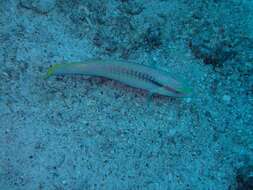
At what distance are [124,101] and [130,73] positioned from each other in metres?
0.34

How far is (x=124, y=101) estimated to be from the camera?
398cm

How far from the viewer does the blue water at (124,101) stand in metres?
3.50

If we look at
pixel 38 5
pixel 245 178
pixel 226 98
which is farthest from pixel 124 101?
pixel 38 5

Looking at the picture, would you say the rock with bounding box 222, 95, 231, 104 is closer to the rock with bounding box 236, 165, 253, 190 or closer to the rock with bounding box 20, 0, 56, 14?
the rock with bounding box 236, 165, 253, 190

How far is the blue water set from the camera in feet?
11.5

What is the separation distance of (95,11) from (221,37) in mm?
1766

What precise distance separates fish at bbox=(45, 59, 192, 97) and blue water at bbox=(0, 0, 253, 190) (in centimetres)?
15

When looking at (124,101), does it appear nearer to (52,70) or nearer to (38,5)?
(52,70)

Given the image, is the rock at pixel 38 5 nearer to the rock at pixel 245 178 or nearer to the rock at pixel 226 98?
the rock at pixel 226 98

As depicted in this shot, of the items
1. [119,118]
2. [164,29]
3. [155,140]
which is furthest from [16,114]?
[164,29]

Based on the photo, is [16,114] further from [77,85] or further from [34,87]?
[77,85]

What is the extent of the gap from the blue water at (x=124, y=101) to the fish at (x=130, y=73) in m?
0.15

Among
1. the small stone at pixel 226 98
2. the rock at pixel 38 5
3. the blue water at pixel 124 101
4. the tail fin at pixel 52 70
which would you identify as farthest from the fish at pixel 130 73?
the rock at pixel 38 5

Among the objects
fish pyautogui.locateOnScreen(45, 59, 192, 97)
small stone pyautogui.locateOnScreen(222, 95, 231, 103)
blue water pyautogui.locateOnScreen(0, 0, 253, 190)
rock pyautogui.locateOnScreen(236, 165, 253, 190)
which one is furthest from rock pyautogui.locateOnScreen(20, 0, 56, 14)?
rock pyautogui.locateOnScreen(236, 165, 253, 190)
